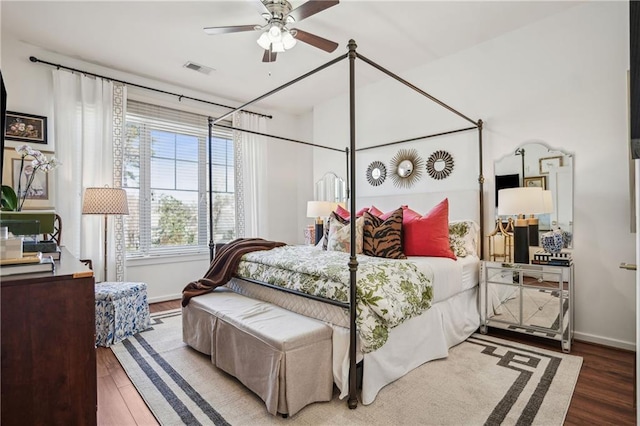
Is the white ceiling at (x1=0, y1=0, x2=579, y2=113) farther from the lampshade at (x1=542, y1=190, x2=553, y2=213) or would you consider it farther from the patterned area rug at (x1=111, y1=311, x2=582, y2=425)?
the patterned area rug at (x1=111, y1=311, x2=582, y2=425)

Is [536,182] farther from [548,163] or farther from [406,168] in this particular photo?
[406,168]

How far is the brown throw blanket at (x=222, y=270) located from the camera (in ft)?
9.02

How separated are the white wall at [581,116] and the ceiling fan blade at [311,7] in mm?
2041

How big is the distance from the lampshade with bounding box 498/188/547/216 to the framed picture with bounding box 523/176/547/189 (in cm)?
32

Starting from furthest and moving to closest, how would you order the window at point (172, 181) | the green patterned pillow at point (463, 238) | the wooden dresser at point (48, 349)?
the window at point (172, 181), the green patterned pillow at point (463, 238), the wooden dresser at point (48, 349)

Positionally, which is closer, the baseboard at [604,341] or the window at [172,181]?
the baseboard at [604,341]

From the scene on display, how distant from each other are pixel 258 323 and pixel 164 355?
1082mm

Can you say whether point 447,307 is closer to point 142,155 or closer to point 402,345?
point 402,345

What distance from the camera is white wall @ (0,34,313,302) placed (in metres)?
3.30

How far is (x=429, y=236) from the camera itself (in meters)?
2.92

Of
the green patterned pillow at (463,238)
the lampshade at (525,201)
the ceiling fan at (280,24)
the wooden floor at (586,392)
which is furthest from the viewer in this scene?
the green patterned pillow at (463,238)

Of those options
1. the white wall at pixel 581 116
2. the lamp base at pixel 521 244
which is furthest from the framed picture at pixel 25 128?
the lamp base at pixel 521 244

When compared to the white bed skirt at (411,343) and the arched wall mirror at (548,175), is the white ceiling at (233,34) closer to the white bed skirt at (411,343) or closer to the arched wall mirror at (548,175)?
the arched wall mirror at (548,175)

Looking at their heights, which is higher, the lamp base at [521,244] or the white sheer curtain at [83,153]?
the white sheer curtain at [83,153]
